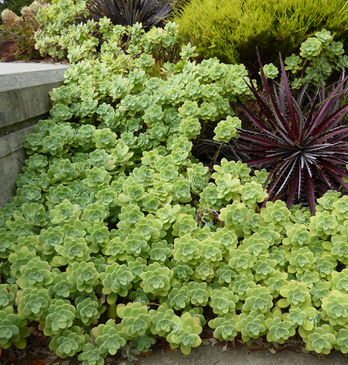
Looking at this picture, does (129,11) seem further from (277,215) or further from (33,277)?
(33,277)

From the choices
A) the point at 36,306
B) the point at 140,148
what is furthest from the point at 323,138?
the point at 36,306

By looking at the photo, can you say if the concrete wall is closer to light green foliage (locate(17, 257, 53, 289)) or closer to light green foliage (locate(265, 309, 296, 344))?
light green foliage (locate(17, 257, 53, 289))

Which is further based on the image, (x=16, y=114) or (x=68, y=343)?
(x=16, y=114)

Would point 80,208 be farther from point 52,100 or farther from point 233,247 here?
point 52,100

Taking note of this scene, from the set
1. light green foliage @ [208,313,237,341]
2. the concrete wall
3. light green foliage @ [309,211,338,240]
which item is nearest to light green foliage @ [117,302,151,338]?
light green foliage @ [208,313,237,341]

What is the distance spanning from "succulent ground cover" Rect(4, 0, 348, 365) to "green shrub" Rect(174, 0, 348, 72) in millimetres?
246

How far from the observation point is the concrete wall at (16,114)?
8.11 feet

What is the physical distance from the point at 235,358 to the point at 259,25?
282cm

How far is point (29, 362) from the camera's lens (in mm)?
1700

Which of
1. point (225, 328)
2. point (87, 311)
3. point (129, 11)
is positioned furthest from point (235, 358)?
point (129, 11)

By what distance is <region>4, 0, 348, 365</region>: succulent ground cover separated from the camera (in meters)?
1.66

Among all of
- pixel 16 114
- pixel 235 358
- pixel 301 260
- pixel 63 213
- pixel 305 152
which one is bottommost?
pixel 235 358

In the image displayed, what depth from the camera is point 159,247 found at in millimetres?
1941

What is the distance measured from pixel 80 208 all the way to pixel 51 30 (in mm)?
3507
